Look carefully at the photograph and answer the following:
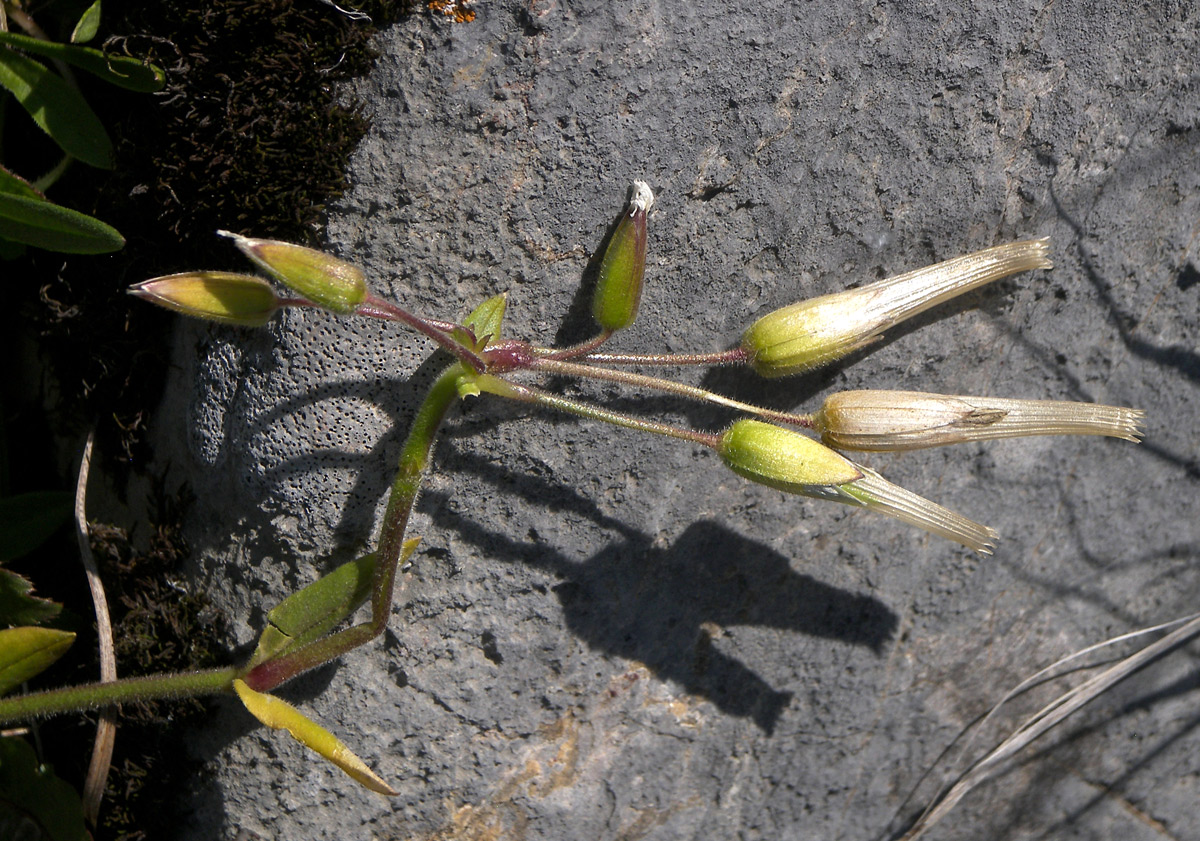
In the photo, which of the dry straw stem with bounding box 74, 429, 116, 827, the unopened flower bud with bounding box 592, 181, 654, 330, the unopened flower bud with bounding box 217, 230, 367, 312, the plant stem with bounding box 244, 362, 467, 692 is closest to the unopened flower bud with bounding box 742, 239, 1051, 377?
the unopened flower bud with bounding box 592, 181, 654, 330

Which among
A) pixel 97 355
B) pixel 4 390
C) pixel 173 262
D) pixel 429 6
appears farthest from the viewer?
pixel 4 390

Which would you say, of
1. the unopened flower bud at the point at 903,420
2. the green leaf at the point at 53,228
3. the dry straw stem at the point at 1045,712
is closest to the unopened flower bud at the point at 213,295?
the green leaf at the point at 53,228

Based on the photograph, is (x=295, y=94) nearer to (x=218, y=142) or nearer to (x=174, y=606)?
(x=218, y=142)

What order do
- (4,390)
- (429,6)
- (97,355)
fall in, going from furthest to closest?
(4,390) → (97,355) → (429,6)

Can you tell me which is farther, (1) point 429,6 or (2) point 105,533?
(2) point 105,533

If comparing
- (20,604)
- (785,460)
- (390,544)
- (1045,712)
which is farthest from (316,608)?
(1045,712)

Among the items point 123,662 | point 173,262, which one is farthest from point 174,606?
point 173,262

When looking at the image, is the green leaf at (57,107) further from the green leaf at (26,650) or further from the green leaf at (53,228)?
the green leaf at (26,650)
